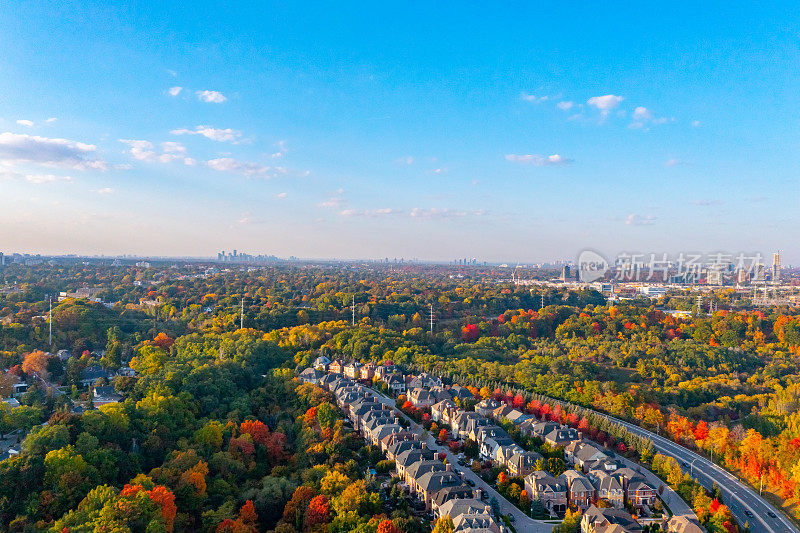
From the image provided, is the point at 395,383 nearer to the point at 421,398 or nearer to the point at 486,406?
the point at 421,398

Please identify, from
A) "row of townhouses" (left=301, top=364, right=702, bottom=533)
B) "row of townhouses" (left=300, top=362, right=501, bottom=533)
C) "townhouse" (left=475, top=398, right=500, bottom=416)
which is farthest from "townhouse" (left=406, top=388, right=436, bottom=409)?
"townhouse" (left=475, top=398, right=500, bottom=416)

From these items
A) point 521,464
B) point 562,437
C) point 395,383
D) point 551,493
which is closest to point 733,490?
point 562,437

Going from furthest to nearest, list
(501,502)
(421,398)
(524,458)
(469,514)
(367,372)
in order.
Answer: (367,372) → (421,398) → (524,458) → (501,502) → (469,514)

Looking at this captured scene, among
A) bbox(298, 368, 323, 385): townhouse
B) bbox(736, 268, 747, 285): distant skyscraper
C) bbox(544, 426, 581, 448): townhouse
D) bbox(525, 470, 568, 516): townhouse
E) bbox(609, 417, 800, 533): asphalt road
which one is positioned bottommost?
bbox(609, 417, 800, 533): asphalt road

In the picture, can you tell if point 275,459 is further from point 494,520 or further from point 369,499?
point 494,520

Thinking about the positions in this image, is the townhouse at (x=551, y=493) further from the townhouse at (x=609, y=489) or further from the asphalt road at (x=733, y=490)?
the asphalt road at (x=733, y=490)

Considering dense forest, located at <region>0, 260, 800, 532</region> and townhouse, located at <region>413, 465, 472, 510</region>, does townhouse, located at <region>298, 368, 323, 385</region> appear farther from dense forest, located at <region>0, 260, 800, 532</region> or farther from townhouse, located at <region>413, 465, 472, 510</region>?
townhouse, located at <region>413, 465, 472, 510</region>
